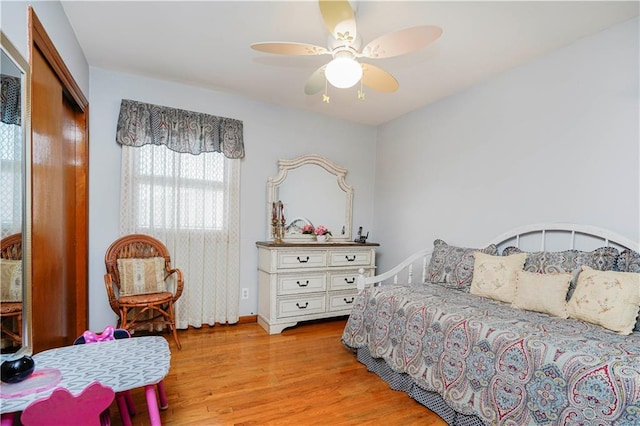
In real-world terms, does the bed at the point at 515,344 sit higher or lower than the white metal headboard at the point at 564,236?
lower

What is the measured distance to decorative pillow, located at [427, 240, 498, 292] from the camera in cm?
260

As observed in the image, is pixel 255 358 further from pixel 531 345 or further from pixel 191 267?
pixel 531 345

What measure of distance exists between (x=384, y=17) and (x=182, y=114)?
214 centimetres

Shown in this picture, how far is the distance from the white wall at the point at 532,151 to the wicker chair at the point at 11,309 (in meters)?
3.11

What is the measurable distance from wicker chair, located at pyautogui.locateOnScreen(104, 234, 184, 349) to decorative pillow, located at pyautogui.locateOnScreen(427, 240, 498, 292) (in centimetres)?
226

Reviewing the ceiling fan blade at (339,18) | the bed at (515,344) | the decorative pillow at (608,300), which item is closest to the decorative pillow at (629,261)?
the bed at (515,344)

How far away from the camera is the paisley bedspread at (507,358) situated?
1.25 meters

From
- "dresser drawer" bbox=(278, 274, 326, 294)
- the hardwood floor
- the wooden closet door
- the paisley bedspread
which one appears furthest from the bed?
the wooden closet door

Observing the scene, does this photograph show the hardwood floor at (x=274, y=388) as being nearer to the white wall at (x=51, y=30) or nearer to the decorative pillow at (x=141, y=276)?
the decorative pillow at (x=141, y=276)

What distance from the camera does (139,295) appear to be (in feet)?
9.11

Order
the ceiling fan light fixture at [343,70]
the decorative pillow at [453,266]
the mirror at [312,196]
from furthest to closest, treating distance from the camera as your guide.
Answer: the mirror at [312,196] < the decorative pillow at [453,266] < the ceiling fan light fixture at [343,70]

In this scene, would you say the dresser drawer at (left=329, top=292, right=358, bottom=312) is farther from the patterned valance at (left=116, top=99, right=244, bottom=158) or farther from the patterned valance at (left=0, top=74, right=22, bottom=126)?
the patterned valance at (left=0, top=74, right=22, bottom=126)

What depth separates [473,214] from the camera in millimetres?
2977

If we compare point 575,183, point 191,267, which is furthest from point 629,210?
point 191,267
